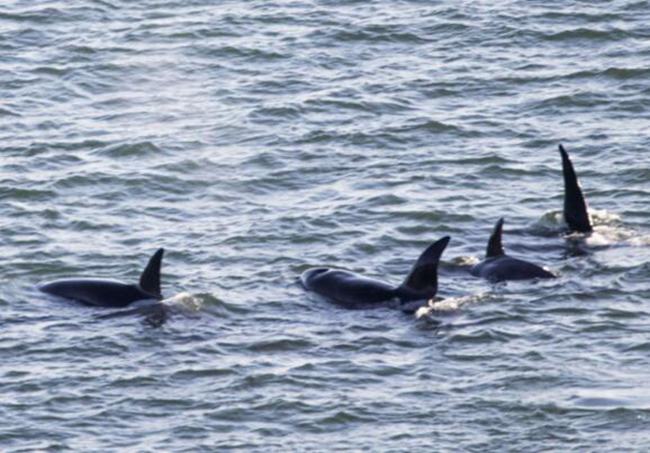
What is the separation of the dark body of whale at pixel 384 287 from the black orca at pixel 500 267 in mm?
916

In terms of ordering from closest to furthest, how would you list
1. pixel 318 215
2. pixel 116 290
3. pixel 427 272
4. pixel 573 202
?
pixel 427 272
pixel 116 290
pixel 573 202
pixel 318 215

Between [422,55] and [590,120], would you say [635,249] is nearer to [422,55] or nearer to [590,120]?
[590,120]

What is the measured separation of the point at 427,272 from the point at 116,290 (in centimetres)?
340

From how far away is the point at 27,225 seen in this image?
2623 centimetres

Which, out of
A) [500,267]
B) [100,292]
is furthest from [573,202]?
[100,292]

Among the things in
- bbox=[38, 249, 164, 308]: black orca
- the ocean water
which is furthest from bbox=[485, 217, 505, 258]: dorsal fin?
bbox=[38, 249, 164, 308]: black orca

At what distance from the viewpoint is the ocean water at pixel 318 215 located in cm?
2016

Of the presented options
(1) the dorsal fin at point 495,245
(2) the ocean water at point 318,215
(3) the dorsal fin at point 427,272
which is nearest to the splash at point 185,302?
(2) the ocean water at point 318,215

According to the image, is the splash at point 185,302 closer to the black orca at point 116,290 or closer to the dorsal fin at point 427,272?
the black orca at point 116,290

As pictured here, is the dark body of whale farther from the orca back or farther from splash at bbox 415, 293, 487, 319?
the orca back

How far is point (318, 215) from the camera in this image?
26391 millimetres

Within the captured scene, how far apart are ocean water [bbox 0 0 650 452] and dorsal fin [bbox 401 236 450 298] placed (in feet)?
0.94

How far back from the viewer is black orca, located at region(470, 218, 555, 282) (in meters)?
23.9

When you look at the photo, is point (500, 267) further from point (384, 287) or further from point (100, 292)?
point (100, 292)
